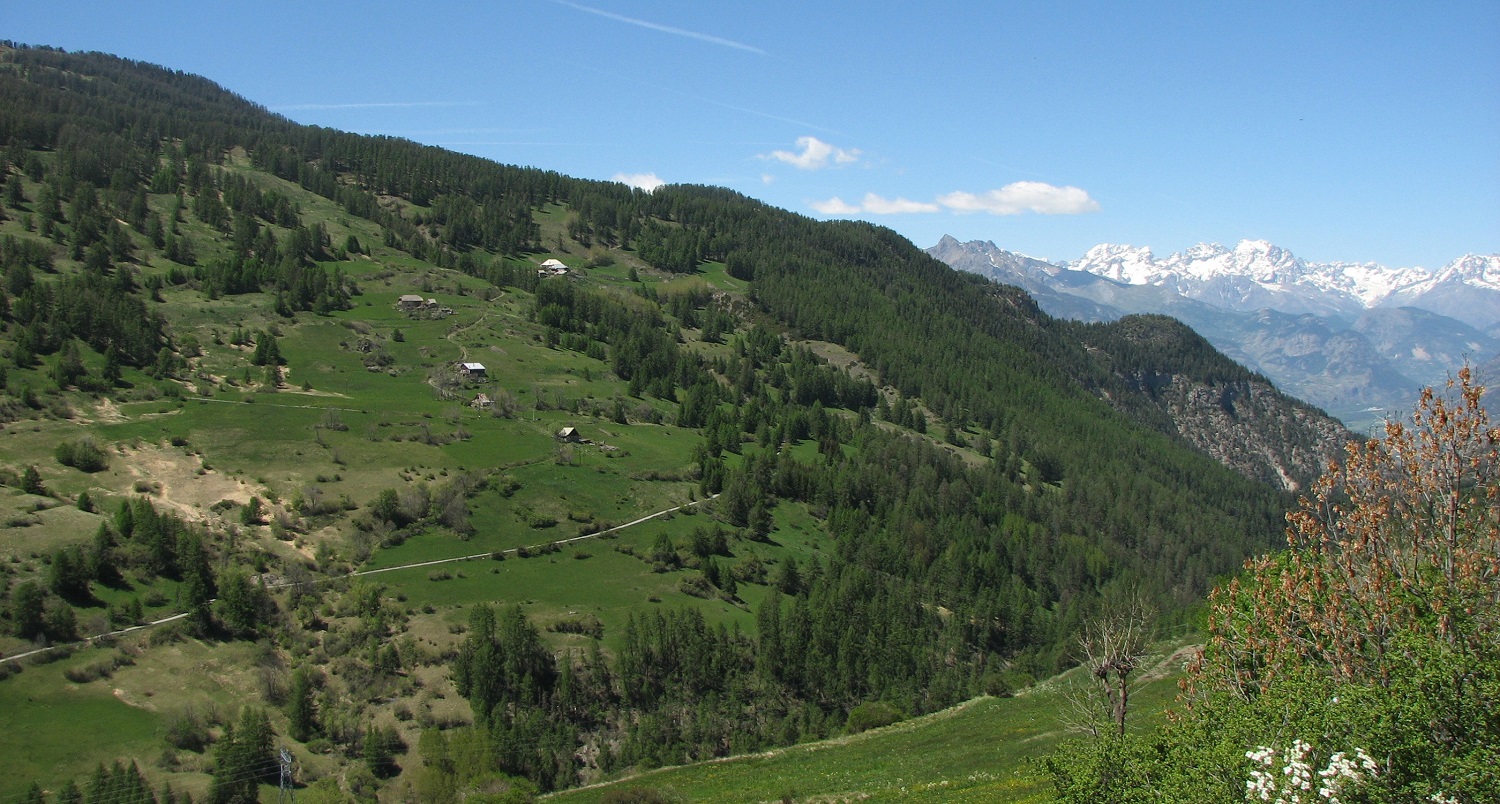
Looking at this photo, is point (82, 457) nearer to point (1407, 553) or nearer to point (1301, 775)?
point (1301, 775)

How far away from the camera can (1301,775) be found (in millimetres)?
15750

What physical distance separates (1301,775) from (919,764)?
4063 centimetres

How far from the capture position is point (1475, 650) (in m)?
18.4

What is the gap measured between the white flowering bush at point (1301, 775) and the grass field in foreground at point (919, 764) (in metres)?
14.8

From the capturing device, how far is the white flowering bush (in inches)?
615

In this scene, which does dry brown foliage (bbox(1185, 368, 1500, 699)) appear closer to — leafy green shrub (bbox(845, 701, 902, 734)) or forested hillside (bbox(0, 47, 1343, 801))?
forested hillside (bbox(0, 47, 1343, 801))

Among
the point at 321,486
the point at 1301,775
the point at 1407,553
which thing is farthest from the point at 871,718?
the point at 321,486

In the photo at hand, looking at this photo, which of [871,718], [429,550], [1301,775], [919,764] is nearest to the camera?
[1301,775]

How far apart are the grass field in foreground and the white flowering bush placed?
14.8 m

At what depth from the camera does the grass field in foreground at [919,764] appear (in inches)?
1679

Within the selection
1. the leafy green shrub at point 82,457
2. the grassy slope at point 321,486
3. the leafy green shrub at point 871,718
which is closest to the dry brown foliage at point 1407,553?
the leafy green shrub at point 871,718

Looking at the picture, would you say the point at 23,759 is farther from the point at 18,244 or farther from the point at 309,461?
the point at 18,244

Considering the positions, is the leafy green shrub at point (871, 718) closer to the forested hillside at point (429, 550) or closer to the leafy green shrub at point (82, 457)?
the forested hillside at point (429, 550)

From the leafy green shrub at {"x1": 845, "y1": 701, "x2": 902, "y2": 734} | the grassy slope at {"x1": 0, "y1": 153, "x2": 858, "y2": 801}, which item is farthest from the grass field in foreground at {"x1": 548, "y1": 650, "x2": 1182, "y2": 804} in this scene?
the grassy slope at {"x1": 0, "y1": 153, "x2": 858, "y2": 801}
